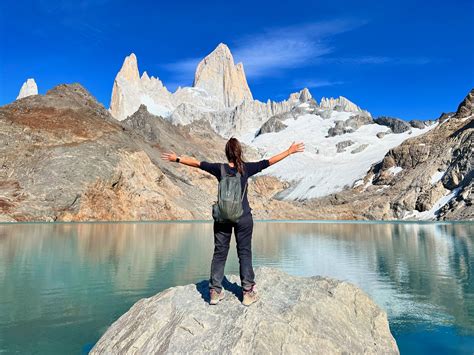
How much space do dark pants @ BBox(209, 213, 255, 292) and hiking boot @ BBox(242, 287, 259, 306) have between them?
8cm

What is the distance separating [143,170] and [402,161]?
99.8 metres

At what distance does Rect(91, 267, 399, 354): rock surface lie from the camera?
6.56 meters

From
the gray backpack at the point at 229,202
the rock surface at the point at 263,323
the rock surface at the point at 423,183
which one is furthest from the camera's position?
the rock surface at the point at 423,183

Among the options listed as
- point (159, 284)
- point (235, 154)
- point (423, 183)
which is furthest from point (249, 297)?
point (423, 183)

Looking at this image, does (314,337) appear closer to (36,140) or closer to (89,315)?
(89,315)

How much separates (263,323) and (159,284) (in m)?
10.7

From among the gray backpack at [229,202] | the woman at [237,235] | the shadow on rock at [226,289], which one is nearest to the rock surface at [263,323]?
the shadow on rock at [226,289]

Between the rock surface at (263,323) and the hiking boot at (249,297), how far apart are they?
0.11 metres

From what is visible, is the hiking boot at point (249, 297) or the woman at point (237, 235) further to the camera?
the woman at point (237, 235)

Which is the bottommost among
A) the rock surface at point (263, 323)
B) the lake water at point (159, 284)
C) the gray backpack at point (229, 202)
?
the lake water at point (159, 284)

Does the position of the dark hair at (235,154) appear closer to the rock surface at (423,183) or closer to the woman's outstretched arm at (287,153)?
the woman's outstretched arm at (287,153)

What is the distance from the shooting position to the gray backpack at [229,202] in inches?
285

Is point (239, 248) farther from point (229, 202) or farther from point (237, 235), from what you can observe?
point (229, 202)

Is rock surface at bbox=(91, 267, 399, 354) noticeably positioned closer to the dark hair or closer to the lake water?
the lake water
